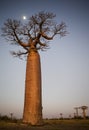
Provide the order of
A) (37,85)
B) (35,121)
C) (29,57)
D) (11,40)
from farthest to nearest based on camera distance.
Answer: (11,40) < (29,57) < (37,85) < (35,121)

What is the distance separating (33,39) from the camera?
10.1 metres

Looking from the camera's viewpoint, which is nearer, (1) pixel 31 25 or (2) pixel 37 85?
(2) pixel 37 85

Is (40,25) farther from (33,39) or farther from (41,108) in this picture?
(41,108)

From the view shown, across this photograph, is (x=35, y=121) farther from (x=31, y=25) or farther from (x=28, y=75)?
(x=31, y=25)

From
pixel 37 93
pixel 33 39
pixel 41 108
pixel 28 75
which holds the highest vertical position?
pixel 33 39

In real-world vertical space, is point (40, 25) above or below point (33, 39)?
above

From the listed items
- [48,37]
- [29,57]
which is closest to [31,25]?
[48,37]

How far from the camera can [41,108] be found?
8.98m

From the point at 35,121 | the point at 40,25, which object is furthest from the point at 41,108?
the point at 40,25

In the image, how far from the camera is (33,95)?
28.8 ft

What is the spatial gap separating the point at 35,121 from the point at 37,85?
1.69m

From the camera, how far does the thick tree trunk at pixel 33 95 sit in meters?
8.55

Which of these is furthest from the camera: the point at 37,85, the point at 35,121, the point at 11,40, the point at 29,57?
the point at 11,40

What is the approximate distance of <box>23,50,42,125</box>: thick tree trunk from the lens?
855 cm
